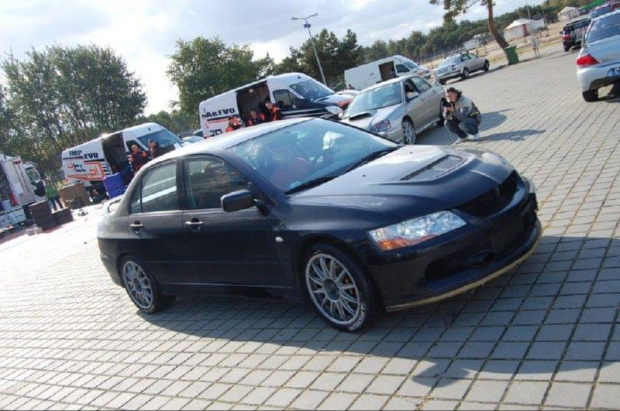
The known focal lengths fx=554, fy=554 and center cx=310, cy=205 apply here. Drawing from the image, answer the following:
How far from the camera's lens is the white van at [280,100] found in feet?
66.2

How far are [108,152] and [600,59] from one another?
2083 centimetres

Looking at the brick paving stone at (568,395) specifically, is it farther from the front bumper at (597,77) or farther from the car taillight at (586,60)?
the car taillight at (586,60)

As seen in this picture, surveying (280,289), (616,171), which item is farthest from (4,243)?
(616,171)

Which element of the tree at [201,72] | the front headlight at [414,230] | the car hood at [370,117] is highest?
the tree at [201,72]

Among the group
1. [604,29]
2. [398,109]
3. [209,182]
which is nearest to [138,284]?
[209,182]

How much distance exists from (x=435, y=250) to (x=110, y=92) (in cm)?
5500

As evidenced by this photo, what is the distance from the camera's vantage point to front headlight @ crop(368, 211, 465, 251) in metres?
3.65

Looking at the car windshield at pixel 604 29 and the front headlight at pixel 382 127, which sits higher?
the car windshield at pixel 604 29

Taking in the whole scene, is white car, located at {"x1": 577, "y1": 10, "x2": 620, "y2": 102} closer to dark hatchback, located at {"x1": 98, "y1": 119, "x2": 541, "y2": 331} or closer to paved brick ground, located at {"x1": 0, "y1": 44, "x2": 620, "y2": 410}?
paved brick ground, located at {"x1": 0, "y1": 44, "x2": 620, "y2": 410}

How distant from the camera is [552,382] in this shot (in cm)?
286

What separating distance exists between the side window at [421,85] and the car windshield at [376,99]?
0.67 meters

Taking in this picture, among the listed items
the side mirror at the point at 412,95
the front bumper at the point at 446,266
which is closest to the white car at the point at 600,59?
the side mirror at the point at 412,95

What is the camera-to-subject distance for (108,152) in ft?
82.9

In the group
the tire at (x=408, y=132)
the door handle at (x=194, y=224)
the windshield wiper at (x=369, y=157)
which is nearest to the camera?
the windshield wiper at (x=369, y=157)
